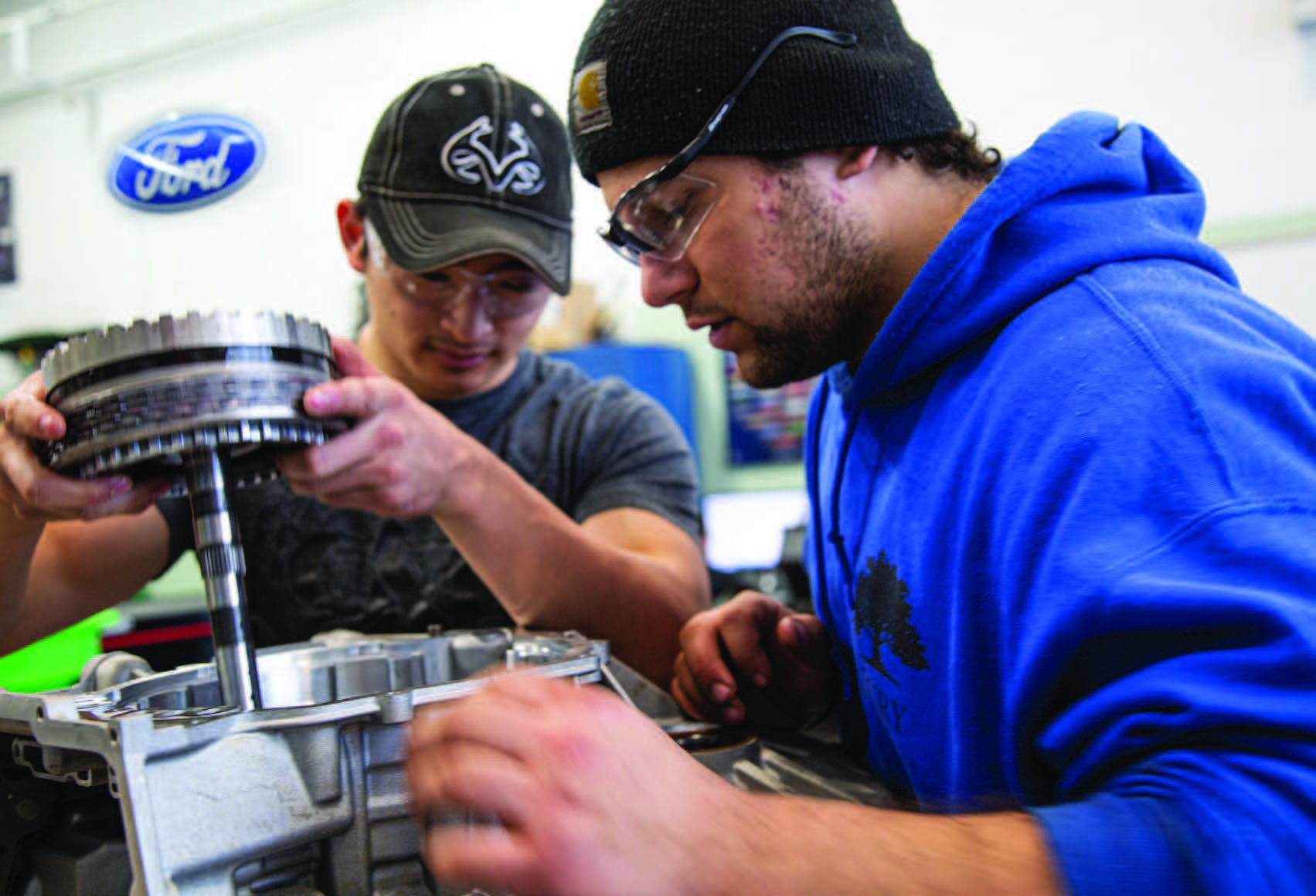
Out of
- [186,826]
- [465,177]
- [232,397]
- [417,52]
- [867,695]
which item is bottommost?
[867,695]

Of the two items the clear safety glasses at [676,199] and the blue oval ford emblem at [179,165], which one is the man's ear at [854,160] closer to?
the clear safety glasses at [676,199]

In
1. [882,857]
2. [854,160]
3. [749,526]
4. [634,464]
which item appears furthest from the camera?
[749,526]

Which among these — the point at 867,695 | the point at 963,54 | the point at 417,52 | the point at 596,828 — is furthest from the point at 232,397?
the point at 417,52

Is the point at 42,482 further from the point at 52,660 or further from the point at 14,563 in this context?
the point at 52,660

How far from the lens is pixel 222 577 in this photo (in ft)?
2.40

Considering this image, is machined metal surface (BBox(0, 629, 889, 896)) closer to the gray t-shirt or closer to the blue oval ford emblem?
the gray t-shirt

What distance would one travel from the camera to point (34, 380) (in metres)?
0.81

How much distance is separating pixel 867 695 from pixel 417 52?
3.65 metres

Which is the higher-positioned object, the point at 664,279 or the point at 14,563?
the point at 664,279

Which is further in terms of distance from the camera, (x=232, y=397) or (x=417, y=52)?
(x=417, y=52)

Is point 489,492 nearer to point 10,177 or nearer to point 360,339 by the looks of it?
point 360,339

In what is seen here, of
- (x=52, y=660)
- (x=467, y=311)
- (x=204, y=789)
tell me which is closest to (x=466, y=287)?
(x=467, y=311)

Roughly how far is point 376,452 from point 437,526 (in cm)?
48

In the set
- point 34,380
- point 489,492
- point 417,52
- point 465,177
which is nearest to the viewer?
point 34,380
